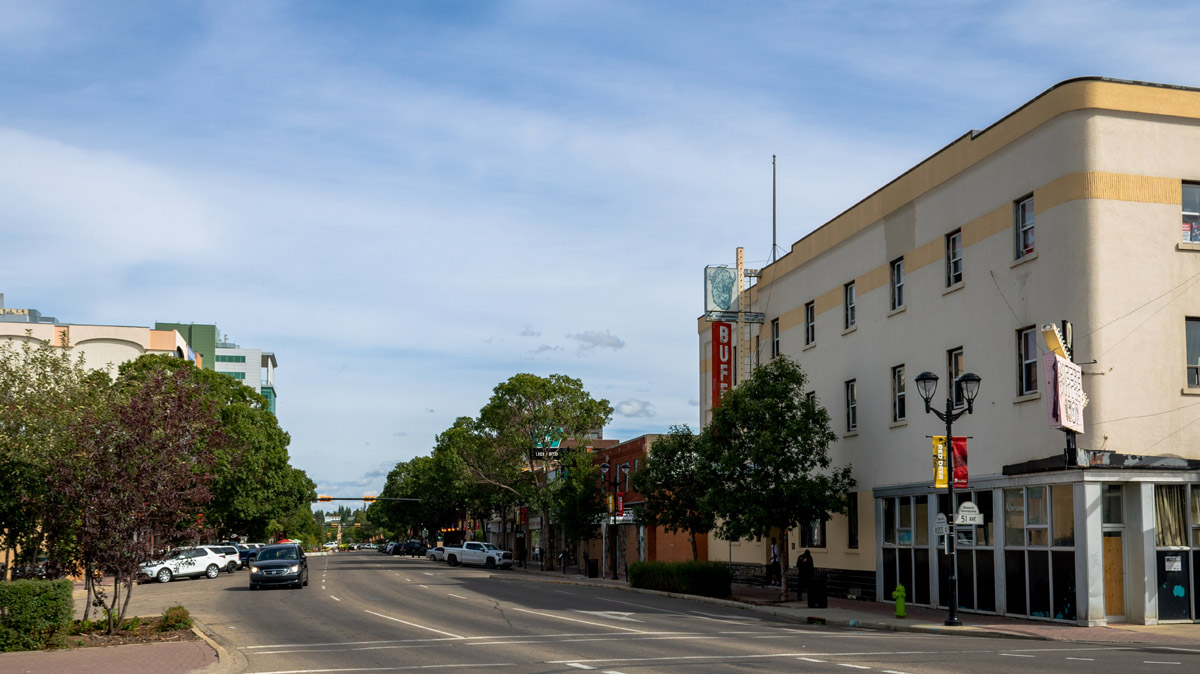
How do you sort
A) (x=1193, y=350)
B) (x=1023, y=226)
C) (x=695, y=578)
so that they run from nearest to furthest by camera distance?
(x=1193, y=350) < (x=1023, y=226) < (x=695, y=578)

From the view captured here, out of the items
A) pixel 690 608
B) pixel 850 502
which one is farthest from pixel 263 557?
pixel 850 502

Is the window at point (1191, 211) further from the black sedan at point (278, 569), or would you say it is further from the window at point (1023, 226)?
the black sedan at point (278, 569)

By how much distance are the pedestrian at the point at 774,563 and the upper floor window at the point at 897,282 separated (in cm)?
990

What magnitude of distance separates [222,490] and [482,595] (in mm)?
35636

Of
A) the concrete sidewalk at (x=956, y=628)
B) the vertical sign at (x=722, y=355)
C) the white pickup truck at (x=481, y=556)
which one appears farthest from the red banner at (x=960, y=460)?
the white pickup truck at (x=481, y=556)

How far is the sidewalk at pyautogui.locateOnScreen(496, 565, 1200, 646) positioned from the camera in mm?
22078

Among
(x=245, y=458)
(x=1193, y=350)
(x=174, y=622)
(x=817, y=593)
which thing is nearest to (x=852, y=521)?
(x=817, y=593)

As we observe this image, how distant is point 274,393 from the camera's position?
196500mm

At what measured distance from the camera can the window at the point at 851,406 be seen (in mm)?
36312

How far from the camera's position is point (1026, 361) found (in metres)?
27.1

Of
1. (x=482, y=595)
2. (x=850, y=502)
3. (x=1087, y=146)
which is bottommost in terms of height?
(x=482, y=595)

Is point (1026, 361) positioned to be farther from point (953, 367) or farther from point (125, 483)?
point (125, 483)

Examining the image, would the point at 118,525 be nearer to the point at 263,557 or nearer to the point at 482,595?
the point at 482,595

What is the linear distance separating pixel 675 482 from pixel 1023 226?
47.9 feet
